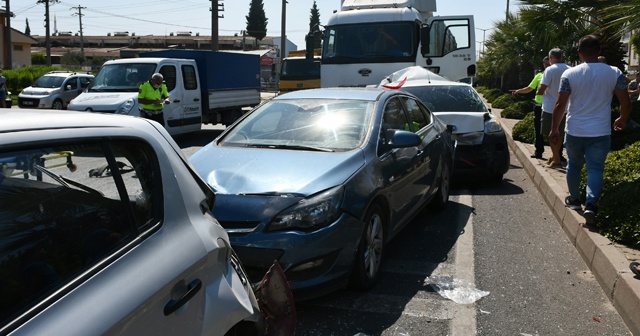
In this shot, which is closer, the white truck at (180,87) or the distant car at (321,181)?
the distant car at (321,181)

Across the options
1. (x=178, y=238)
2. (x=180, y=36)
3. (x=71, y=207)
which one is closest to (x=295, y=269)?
(x=178, y=238)

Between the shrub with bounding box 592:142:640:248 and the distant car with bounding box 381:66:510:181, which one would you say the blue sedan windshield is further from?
the distant car with bounding box 381:66:510:181

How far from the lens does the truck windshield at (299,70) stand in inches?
1153

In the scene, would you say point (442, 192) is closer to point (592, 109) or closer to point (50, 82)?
point (592, 109)

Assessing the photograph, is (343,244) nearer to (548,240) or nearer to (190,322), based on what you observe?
(190,322)

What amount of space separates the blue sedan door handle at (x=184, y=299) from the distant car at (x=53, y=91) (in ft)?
78.4

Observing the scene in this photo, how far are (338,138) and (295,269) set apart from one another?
5.30 feet

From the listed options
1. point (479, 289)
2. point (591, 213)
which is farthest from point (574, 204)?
point (479, 289)

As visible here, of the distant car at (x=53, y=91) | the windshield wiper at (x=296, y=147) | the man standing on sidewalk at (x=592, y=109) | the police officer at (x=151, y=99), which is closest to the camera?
the windshield wiper at (x=296, y=147)

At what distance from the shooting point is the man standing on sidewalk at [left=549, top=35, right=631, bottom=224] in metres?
6.34

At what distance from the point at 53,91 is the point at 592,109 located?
2258 cm

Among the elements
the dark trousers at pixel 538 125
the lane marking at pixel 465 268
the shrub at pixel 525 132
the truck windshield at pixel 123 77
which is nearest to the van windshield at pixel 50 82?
the truck windshield at pixel 123 77

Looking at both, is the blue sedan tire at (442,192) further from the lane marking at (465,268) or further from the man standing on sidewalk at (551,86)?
the man standing on sidewalk at (551,86)

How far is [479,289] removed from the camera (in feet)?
17.1
